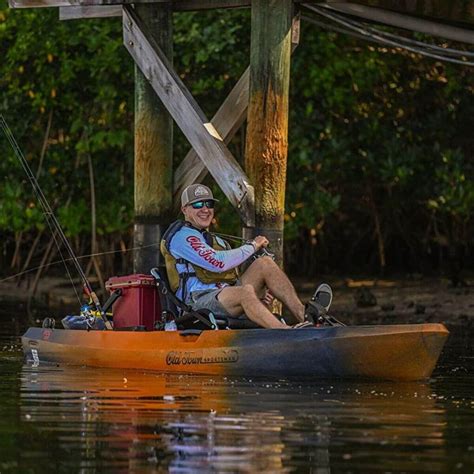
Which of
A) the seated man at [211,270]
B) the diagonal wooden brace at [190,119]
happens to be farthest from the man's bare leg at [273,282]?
the diagonal wooden brace at [190,119]

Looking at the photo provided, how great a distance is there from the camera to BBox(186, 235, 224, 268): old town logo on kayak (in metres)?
15.1

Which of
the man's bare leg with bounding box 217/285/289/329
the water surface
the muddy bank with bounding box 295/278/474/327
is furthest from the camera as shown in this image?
the muddy bank with bounding box 295/278/474/327

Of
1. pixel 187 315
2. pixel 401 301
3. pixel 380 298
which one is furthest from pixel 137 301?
pixel 380 298

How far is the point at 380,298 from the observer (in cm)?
2392

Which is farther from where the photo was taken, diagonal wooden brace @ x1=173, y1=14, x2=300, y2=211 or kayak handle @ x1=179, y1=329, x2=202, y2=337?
diagonal wooden brace @ x1=173, y1=14, x2=300, y2=211

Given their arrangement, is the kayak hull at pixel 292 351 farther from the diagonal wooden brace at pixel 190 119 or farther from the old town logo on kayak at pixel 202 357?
the diagonal wooden brace at pixel 190 119

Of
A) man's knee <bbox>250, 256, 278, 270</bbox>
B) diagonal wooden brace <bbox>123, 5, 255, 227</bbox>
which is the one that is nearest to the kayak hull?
man's knee <bbox>250, 256, 278, 270</bbox>

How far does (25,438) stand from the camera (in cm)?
1098

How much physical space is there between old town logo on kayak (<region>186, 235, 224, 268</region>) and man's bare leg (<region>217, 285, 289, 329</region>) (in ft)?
0.72

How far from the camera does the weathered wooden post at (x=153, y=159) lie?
1728 cm

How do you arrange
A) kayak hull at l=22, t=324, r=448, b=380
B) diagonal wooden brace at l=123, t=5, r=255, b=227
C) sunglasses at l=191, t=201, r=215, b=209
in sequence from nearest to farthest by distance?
kayak hull at l=22, t=324, r=448, b=380 → sunglasses at l=191, t=201, r=215, b=209 → diagonal wooden brace at l=123, t=5, r=255, b=227

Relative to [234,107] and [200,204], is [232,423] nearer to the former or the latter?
[200,204]

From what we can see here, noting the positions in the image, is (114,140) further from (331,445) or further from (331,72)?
(331,445)

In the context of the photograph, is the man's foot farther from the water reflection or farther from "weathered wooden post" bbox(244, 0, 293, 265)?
"weathered wooden post" bbox(244, 0, 293, 265)
